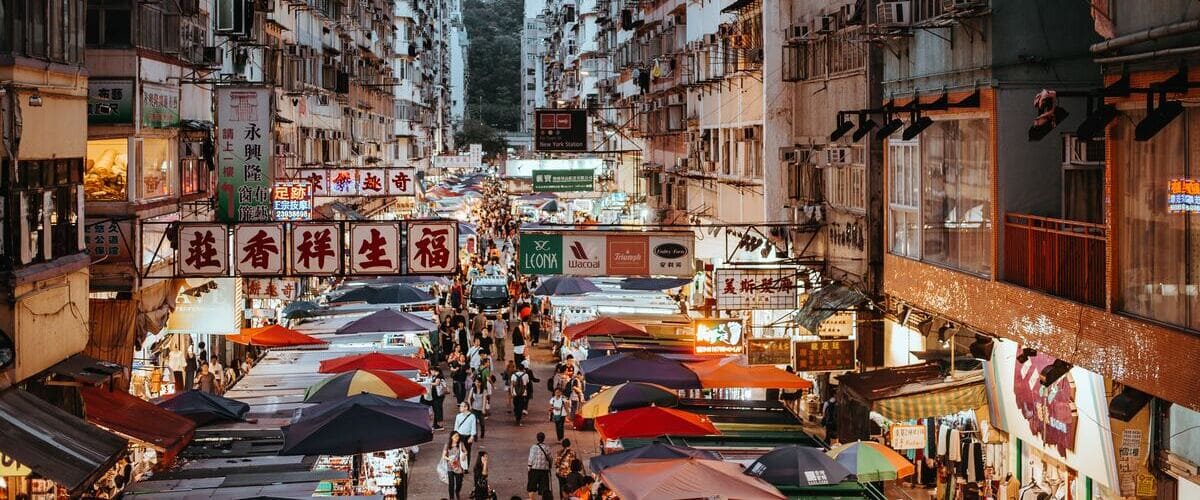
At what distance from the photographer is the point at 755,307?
2206 cm

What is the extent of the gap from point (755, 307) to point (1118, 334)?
10337 mm

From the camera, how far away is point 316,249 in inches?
802

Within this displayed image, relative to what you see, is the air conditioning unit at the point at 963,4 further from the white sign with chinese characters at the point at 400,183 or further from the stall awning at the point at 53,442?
the white sign with chinese characters at the point at 400,183

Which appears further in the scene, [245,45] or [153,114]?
[245,45]

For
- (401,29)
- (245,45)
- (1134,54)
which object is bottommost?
(1134,54)

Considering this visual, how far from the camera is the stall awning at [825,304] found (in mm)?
20172

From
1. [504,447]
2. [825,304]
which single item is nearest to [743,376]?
[825,304]

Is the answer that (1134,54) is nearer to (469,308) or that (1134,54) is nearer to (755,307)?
(755,307)

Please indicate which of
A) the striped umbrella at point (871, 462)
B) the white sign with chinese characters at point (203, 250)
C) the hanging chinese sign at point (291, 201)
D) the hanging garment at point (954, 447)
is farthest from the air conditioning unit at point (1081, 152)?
the hanging chinese sign at point (291, 201)

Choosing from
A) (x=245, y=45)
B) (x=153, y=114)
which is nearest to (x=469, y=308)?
(x=245, y=45)

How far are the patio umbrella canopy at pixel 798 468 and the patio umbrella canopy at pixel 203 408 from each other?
7172 mm

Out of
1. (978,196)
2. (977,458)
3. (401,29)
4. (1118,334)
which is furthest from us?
(401,29)

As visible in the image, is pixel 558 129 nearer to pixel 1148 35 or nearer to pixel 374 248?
pixel 374 248

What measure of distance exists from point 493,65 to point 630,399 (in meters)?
121
